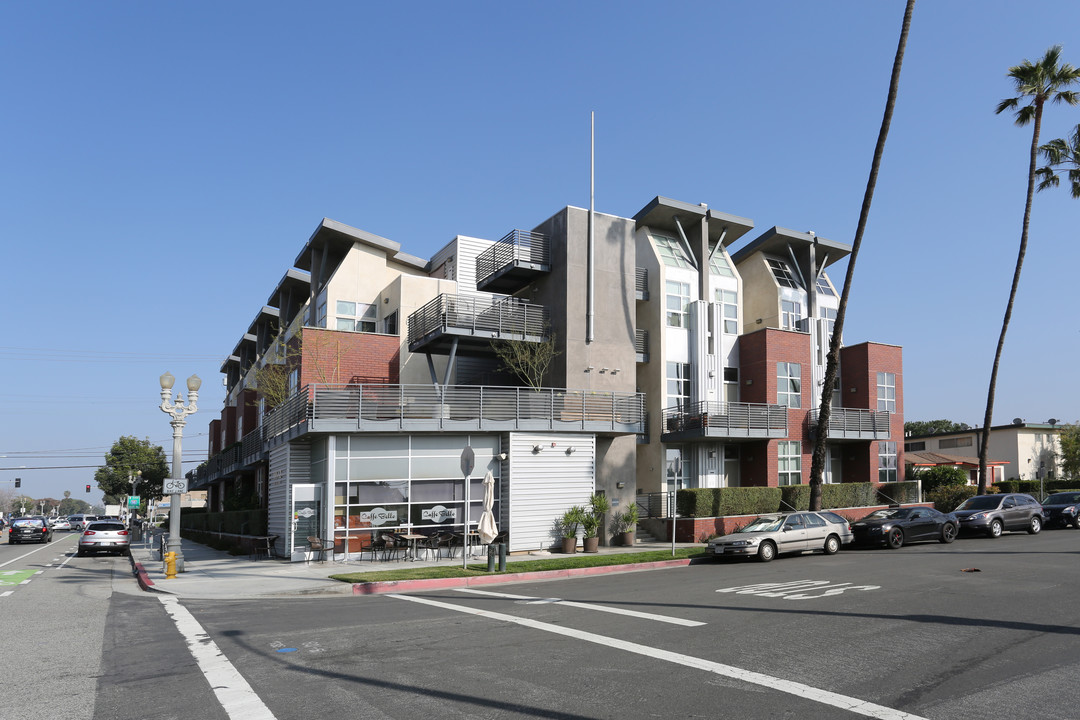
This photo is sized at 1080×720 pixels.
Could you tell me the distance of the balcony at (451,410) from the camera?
2377 centimetres

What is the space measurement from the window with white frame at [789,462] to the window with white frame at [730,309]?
5.71m

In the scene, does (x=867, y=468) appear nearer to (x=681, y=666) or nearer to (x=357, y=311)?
(x=357, y=311)

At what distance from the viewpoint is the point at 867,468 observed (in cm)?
3816

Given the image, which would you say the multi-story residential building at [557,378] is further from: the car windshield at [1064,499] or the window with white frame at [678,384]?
the car windshield at [1064,499]

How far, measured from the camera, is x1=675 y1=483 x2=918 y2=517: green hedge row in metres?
29.1

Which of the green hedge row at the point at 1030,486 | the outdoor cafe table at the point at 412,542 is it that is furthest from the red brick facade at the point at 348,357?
the green hedge row at the point at 1030,486

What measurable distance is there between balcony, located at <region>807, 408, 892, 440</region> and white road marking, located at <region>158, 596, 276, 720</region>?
1185 inches

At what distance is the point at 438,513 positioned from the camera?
25.1 metres

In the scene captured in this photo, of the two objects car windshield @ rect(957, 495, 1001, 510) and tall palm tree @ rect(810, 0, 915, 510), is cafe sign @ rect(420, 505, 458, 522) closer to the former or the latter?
tall palm tree @ rect(810, 0, 915, 510)

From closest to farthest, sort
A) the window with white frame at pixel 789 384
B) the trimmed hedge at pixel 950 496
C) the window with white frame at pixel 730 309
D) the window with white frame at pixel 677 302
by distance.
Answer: the window with white frame at pixel 677 302 < the window with white frame at pixel 789 384 < the window with white frame at pixel 730 309 < the trimmed hedge at pixel 950 496

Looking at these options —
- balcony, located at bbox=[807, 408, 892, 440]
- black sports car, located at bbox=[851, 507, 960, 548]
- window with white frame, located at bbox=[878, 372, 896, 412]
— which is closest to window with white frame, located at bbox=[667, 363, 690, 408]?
balcony, located at bbox=[807, 408, 892, 440]

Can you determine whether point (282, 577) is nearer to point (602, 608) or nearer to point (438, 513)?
point (438, 513)

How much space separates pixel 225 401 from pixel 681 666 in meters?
67.1

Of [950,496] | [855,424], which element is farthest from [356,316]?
[950,496]
